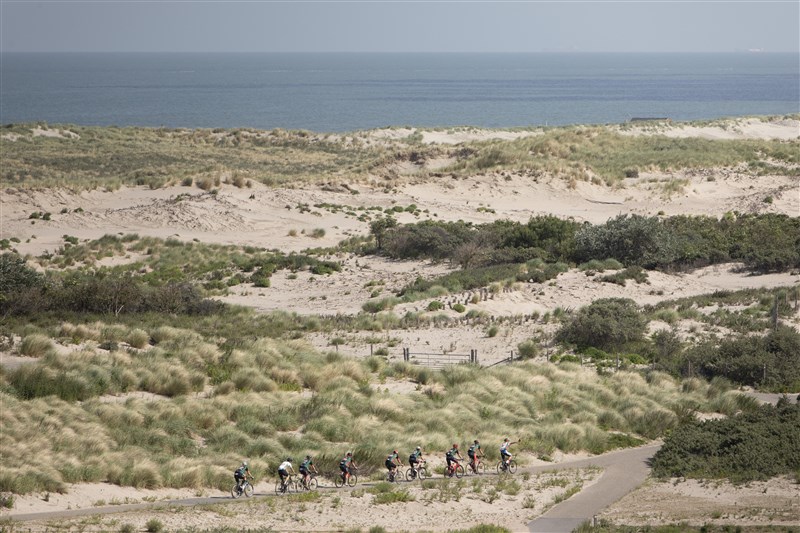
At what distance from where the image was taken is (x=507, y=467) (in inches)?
785

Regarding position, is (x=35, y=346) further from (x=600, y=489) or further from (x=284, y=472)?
(x=600, y=489)

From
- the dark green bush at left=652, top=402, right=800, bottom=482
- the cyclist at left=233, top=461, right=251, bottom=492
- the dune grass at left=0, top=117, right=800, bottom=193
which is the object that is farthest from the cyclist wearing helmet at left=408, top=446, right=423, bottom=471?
the dune grass at left=0, top=117, right=800, bottom=193

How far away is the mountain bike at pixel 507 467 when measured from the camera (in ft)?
65.3

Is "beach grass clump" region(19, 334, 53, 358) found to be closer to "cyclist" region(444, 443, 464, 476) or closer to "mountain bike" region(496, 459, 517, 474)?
"cyclist" region(444, 443, 464, 476)

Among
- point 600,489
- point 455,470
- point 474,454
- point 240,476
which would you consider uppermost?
point 240,476

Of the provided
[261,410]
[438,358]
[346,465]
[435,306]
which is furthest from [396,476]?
[435,306]

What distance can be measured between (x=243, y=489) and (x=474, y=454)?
456 centimetres

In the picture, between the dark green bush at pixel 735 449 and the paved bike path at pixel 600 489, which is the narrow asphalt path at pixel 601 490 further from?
the dark green bush at pixel 735 449

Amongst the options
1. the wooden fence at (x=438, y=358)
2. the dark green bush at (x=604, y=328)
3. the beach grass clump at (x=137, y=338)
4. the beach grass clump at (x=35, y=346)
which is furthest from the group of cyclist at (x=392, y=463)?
the dark green bush at (x=604, y=328)

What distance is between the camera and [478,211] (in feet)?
179

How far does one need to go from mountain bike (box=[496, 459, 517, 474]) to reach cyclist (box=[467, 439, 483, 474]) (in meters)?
0.41

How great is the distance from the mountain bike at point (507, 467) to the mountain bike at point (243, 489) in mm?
4819

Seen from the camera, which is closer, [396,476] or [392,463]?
[392,463]

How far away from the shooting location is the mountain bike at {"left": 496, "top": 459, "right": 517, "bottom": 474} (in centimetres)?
1989
